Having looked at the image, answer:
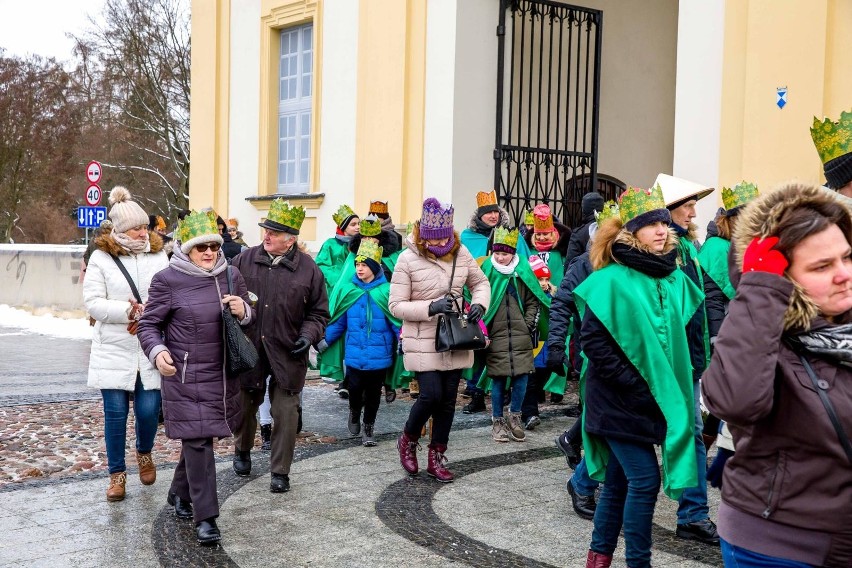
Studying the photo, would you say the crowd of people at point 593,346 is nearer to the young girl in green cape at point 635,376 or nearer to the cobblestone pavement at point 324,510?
the young girl in green cape at point 635,376

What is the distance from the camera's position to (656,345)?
4324 millimetres

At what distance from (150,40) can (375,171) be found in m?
23.5

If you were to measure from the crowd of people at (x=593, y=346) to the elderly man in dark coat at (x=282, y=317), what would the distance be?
0.5 inches

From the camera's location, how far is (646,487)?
A: 4.23 meters

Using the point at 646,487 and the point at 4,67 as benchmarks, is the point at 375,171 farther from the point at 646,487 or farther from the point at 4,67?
the point at 4,67

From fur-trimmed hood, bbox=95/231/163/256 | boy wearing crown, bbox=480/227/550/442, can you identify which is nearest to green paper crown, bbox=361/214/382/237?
boy wearing crown, bbox=480/227/550/442

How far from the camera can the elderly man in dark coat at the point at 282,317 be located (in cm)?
660

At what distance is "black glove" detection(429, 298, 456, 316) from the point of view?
6703mm

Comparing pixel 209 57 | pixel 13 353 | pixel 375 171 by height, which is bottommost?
pixel 13 353

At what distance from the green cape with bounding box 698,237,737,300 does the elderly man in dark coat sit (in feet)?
7.97

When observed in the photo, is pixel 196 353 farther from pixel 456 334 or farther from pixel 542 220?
pixel 542 220

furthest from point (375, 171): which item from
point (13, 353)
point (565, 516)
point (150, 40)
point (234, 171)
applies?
point (150, 40)

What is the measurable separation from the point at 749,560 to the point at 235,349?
333cm

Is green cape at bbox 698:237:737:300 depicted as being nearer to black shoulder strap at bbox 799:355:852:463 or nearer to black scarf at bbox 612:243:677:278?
black scarf at bbox 612:243:677:278
